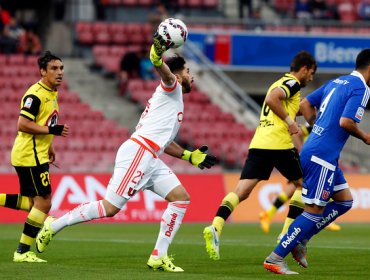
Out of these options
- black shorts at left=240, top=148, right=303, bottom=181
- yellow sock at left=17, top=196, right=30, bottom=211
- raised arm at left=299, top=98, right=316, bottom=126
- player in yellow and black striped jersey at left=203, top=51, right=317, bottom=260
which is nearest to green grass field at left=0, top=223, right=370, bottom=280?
yellow sock at left=17, top=196, right=30, bottom=211

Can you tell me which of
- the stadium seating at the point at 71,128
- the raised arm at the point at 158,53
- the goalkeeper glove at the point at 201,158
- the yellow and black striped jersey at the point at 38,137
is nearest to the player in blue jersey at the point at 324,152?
the goalkeeper glove at the point at 201,158

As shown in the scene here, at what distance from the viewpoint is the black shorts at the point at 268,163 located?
14.2 m

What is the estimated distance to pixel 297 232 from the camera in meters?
11.5

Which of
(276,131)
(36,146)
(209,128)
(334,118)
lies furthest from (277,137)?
(209,128)

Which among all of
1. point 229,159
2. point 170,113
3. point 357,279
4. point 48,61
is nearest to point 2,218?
point 229,159

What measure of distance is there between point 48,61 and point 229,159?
1393cm

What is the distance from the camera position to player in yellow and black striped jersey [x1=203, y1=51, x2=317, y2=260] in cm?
1387

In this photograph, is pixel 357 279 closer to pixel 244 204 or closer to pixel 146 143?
pixel 146 143

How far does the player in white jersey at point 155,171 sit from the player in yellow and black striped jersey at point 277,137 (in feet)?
5.16

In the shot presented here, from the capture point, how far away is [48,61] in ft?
43.0

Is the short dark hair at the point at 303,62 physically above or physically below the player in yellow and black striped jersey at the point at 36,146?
above

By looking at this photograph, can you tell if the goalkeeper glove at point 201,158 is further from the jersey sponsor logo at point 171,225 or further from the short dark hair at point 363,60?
the short dark hair at point 363,60

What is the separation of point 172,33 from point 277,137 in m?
3.46

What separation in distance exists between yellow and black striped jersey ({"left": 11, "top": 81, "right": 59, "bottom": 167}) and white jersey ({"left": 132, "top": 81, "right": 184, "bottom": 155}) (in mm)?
1520
